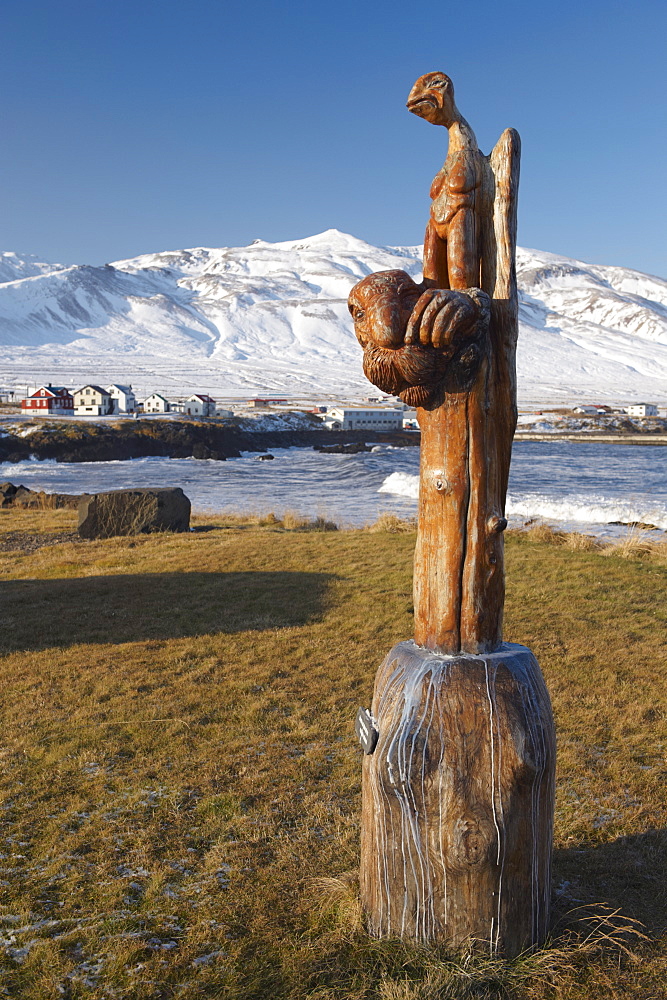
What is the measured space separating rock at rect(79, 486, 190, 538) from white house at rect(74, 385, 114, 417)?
2631 inches

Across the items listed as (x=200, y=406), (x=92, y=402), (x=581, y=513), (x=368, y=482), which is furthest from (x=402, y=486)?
(x=92, y=402)

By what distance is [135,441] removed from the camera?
57281 mm

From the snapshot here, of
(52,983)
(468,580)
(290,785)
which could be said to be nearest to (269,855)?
(290,785)

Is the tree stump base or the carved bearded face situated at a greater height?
the carved bearded face

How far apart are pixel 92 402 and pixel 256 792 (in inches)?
3136

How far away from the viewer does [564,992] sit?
2.82m

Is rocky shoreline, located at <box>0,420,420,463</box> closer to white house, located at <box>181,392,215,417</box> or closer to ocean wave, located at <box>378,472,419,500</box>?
white house, located at <box>181,392,215,417</box>

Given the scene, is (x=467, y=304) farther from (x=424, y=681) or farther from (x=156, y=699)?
(x=156, y=699)

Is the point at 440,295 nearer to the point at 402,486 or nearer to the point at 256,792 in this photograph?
the point at 256,792

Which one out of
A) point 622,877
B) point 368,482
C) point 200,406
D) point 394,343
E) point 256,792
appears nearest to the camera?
point 394,343

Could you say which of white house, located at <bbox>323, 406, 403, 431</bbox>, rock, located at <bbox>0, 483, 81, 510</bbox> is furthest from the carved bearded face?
white house, located at <bbox>323, 406, 403, 431</bbox>

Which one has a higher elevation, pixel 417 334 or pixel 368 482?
pixel 417 334

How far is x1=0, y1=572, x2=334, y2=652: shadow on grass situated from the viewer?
808 centimetres

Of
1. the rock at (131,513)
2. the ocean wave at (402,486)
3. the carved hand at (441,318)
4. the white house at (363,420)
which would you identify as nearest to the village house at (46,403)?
the white house at (363,420)
